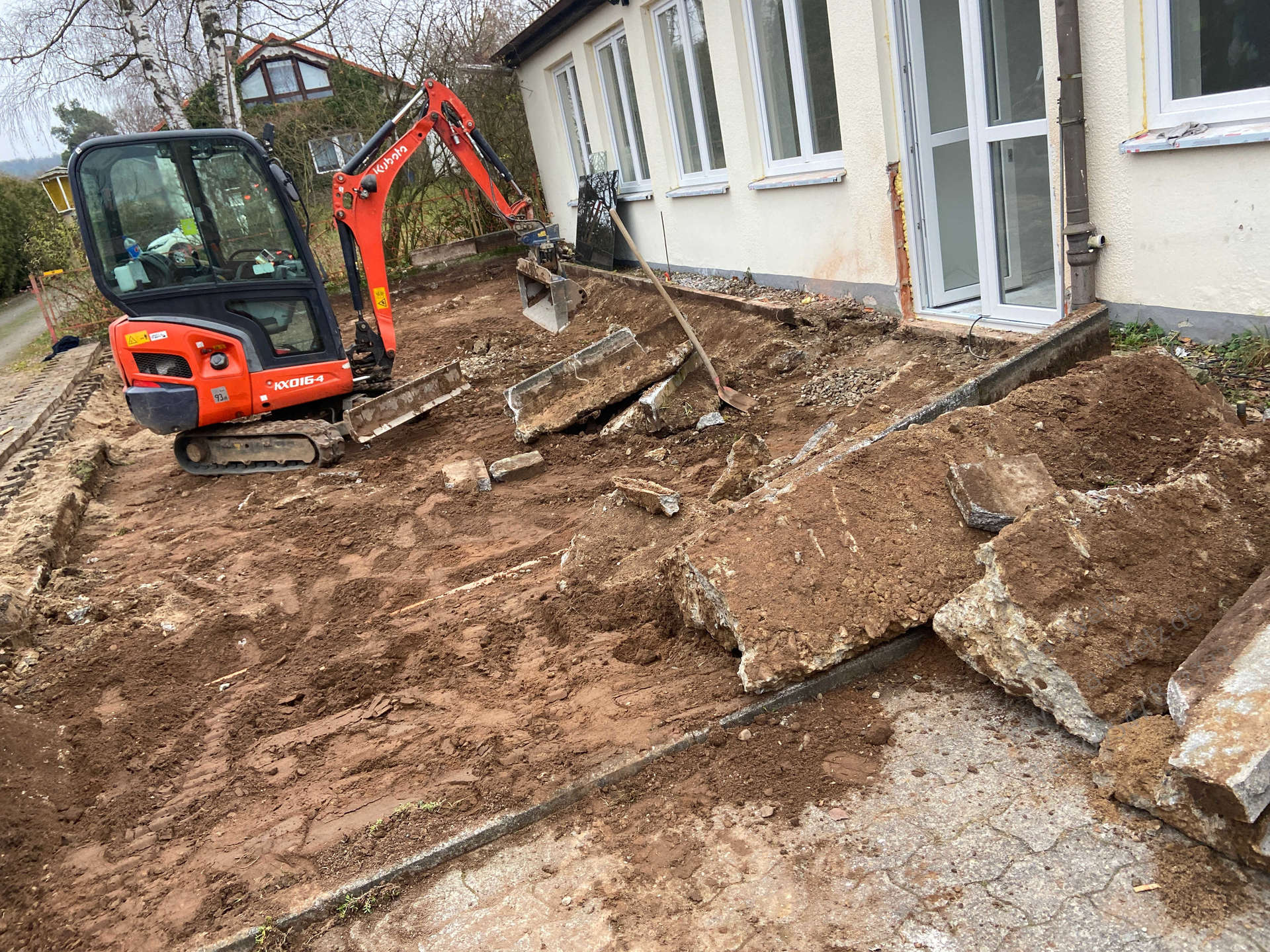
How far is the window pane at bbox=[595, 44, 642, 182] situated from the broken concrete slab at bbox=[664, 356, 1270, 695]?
10.1 metres

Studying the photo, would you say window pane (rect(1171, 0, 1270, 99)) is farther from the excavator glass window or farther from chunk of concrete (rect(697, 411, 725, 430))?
the excavator glass window

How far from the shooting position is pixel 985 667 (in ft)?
9.91

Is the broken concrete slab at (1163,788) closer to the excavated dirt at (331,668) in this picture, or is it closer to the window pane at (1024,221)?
the excavated dirt at (331,668)

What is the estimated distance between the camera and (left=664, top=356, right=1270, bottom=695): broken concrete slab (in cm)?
329

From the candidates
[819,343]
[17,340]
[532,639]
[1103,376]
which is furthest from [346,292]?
[1103,376]

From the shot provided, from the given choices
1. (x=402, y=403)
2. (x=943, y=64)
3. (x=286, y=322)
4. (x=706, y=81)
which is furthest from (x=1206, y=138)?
(x=286, y=322)

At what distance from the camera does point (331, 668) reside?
179 inches

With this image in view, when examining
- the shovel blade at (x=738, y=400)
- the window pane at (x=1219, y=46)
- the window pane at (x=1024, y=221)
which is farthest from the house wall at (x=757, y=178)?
the window pane at (x=1219, y=46)

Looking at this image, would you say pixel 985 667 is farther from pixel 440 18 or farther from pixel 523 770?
pixel 440 18

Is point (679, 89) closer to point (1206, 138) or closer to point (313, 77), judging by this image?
point (1206, 138)

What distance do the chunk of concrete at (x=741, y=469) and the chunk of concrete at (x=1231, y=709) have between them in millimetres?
2490

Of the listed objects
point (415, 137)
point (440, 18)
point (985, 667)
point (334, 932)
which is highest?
point (440, 18)

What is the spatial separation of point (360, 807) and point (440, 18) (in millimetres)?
18613

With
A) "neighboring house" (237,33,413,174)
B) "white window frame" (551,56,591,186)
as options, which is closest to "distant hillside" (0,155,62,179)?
"neighboring house" (237,33,413,174)
